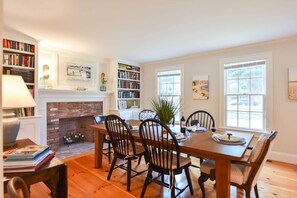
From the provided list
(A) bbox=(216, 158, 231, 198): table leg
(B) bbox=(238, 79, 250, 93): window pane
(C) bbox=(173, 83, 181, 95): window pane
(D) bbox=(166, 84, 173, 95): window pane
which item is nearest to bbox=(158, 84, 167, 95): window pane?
(D) bbox=(166, 84, 173, 95): window pane

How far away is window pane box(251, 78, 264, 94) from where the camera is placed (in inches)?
140

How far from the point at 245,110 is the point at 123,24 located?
9.87 feet

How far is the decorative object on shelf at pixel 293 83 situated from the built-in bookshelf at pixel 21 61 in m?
4.67

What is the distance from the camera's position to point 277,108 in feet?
11.0

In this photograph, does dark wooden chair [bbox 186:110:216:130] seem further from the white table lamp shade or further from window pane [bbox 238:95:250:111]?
the white table lamp shade

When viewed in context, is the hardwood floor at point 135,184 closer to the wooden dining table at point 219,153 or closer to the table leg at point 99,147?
the table leg at point 99,147

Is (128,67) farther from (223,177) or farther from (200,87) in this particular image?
(223,177)

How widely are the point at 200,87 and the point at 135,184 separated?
2783 mm

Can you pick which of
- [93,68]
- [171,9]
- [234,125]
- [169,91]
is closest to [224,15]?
[171,9]

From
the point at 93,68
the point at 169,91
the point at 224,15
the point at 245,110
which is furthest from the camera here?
the point at 169,91

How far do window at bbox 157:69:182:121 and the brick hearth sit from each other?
1.79 metres

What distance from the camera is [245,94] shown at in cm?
374

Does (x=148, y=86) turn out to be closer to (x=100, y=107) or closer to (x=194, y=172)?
(x=100, y=107)

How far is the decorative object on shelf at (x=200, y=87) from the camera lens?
424 cm
